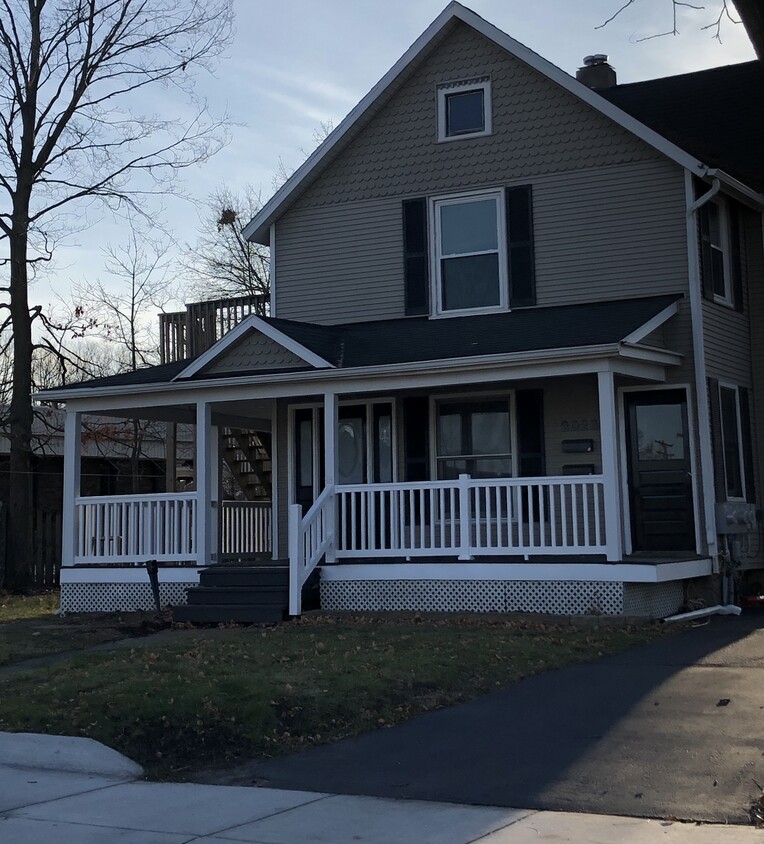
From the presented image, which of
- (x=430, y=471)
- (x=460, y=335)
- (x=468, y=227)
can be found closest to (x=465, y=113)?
(x=468, y=227)

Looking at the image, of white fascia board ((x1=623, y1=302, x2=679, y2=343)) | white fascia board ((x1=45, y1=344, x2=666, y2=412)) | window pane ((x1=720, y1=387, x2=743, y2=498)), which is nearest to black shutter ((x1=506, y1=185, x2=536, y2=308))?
white fascia board ((x1=623, y1=302, x2=679, y2=343))

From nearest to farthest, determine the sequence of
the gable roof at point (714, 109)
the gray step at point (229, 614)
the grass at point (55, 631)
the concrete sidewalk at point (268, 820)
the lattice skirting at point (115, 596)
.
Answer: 1. the concrete sidewalk at point (268, 820)
2. the grass at point (55, 631)
3. the gray step at point (229, 614)
4. the lattice skirting at point (115, 596)
5. the gable roof at point (714, 109)

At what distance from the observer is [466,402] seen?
16.3 metres

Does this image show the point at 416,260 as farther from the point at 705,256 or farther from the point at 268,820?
the point at 268,820

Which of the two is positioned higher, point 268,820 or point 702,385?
point 702,385

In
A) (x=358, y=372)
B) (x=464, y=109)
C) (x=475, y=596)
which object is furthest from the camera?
(x=464, y=109)

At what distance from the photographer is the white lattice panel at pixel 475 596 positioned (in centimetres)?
1345

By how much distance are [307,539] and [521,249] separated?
5.22 metres

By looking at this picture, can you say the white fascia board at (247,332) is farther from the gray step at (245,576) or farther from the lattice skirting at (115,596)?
the lattice skirting at (115,596)

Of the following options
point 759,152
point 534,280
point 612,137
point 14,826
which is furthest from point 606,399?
point 14,826

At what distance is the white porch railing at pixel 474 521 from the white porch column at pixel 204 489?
1813 millimetres

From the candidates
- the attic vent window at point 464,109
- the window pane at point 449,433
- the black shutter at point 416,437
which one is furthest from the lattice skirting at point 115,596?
the attic vent window at point 464,109

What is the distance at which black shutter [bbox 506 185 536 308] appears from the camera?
1636 cm

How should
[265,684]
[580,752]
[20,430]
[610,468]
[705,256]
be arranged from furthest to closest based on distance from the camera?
[20,430] → [705,256] → [610,468] → [265,684] → [580,752]
